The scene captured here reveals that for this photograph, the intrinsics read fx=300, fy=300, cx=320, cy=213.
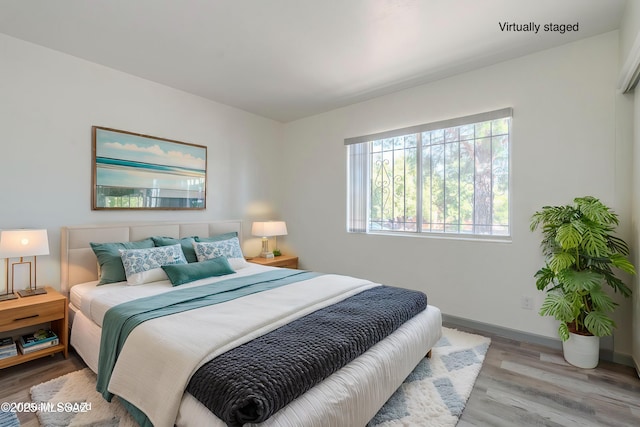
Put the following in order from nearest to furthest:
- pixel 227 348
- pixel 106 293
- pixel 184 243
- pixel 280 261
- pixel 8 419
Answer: pixel 227 348
pixel 8 419
pixel 106 293
pixel 184 243
pixel 280 261

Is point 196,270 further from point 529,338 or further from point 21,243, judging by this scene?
point 529,338

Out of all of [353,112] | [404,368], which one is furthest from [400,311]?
[353,112]

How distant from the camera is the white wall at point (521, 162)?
2416mm

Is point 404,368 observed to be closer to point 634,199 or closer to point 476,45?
point 634,199

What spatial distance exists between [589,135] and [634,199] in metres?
0.60

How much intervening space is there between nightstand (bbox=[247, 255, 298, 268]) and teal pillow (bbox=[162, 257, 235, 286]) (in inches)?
39.7

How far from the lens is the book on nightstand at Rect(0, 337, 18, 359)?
7.23ft

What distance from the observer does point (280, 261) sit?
13.6ft

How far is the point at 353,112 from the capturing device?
13.1 feet

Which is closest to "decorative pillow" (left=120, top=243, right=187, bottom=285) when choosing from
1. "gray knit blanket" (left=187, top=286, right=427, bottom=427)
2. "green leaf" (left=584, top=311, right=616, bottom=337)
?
"gray knit blanket" (left=187, top=286, right=427, bottom=427)

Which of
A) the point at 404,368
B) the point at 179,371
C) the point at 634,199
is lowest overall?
the point at 404,368

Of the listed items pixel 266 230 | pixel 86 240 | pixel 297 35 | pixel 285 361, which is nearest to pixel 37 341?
pixel 86 240

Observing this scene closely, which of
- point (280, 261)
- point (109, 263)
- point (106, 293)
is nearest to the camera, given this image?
point (106, 293)

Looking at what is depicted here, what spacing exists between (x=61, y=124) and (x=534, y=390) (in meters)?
4.38
